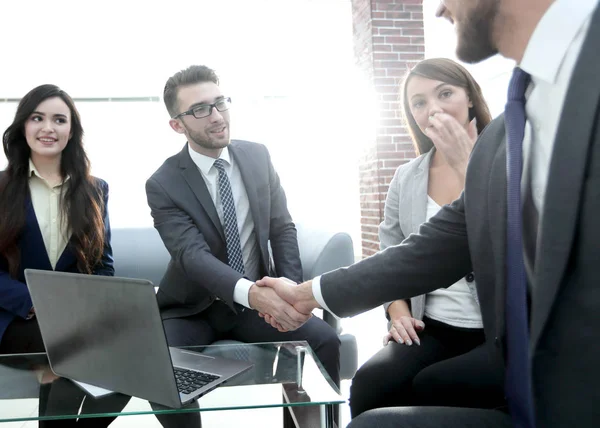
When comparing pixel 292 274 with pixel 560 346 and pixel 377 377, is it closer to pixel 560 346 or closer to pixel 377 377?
pixel 377 377

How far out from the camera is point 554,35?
79 cm

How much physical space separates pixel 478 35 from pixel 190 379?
1.02 meters

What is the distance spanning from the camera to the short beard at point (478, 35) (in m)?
0.93

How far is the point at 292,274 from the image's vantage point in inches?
88.7

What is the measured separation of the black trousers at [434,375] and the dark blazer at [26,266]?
4.47 ft

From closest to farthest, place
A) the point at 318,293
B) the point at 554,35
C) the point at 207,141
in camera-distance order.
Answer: the point at 554,35 < the point at 318,293 < the point at 207,141

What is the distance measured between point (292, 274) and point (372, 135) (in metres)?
2.37

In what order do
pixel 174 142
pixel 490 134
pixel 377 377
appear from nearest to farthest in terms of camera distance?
pixel 490 134 → pixel 377 377 → pixel 174 142

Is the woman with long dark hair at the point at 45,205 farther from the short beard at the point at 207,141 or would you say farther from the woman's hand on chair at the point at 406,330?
the woman's hand on chair at the point at 406,330

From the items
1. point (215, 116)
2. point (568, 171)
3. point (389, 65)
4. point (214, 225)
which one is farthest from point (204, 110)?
point (389, 65)

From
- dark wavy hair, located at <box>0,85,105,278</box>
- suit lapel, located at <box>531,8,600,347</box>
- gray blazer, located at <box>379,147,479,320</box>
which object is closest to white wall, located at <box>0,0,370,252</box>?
dark wavy hair, located at <box>0,85,105,278</box>

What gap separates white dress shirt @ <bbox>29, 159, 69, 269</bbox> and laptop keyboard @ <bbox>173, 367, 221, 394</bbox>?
1.19 metres

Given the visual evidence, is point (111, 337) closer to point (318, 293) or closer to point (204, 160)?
point (318, 293)

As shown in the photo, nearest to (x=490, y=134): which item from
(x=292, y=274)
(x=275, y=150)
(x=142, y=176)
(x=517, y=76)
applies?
(x=517, y=76)
